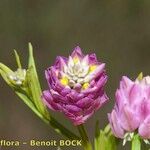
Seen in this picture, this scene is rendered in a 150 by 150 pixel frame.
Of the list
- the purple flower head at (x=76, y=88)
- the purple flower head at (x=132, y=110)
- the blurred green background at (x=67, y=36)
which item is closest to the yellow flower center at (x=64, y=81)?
the purple flower head at (x=76, y=88)

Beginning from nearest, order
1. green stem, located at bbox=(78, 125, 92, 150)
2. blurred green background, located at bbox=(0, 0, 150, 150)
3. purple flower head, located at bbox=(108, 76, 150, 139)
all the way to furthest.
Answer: purple flower head, located at bbox=(108, 76, 150, 139) → green stem, located at bbox=(78, 125, 92, 150) → blurred green background, located at bbox=(0, 0, 150, 150)

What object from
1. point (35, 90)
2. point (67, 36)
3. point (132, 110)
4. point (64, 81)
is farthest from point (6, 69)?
point (67, 36)

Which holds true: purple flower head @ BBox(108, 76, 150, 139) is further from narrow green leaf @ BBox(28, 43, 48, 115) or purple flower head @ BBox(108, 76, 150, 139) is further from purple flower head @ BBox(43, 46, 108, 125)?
narrow green leaf @ BBox(28, 43, 48, 115)

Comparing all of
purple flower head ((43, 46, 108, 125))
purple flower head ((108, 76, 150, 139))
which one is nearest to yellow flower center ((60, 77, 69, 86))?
purple flower head ((43, 46, 108, 125))

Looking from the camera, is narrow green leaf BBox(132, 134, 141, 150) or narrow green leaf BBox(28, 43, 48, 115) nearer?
narrow green leaf BBox(132, 134, 141, 150)

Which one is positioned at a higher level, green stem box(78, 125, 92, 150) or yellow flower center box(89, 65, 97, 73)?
yellow flower center box(89, 65, 97, 73)

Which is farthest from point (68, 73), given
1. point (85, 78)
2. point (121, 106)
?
point (121, 106)

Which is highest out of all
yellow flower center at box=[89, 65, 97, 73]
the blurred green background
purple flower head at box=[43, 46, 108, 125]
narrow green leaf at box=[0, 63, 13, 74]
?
the blurred green background

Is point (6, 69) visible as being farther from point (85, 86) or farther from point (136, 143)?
point (136, 143)
